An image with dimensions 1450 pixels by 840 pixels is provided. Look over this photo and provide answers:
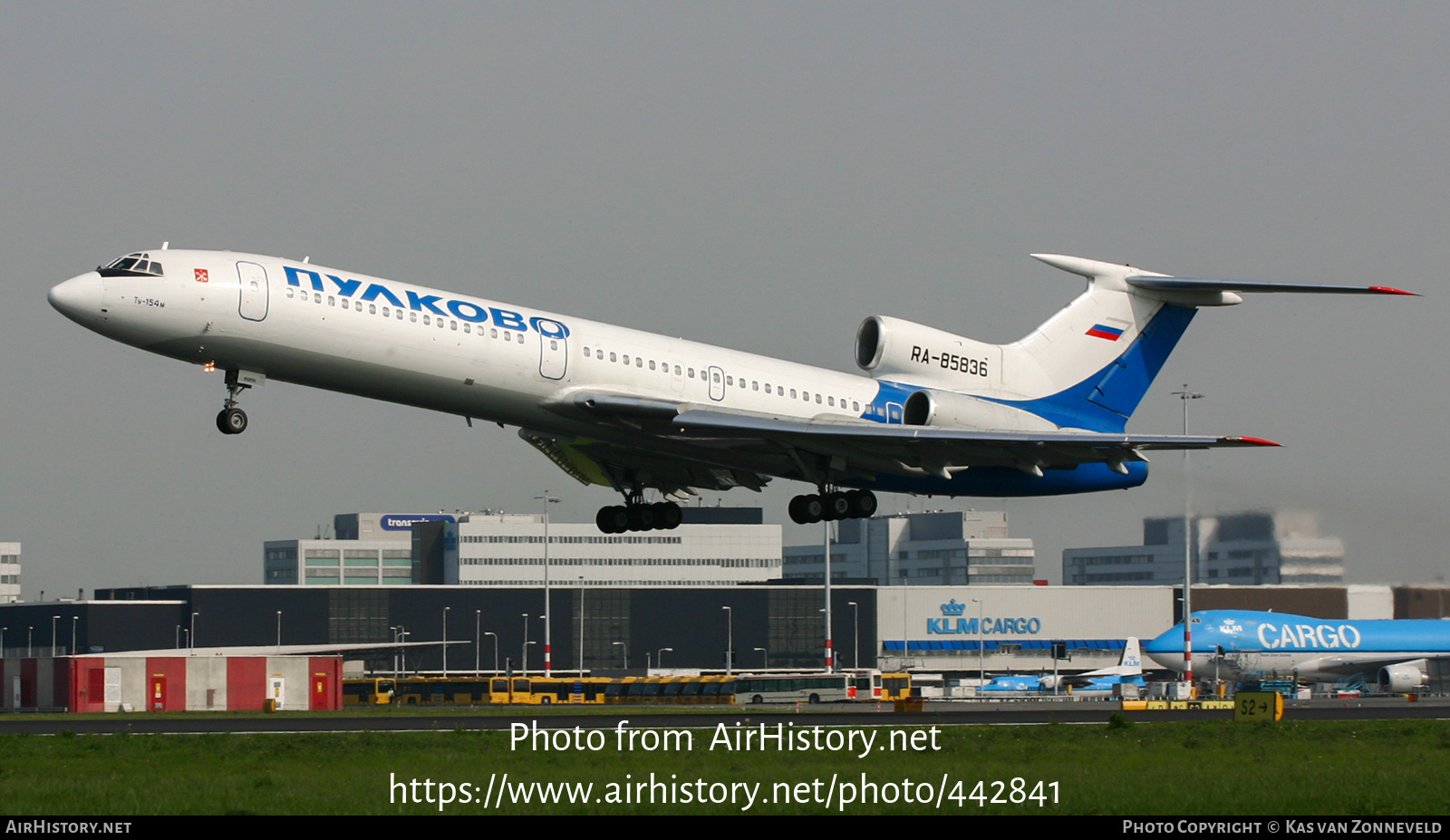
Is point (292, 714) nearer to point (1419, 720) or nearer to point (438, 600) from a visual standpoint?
point (1419, 720)

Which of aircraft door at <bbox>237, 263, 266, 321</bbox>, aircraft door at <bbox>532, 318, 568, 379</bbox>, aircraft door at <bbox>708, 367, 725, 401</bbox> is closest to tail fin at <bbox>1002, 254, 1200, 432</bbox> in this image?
aircraft door at <bbox>708, 367, 725, 401</bbox>

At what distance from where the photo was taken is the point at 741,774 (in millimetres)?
24172

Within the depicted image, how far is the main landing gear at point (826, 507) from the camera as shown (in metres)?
35.8

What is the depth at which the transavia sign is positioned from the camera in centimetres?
10762

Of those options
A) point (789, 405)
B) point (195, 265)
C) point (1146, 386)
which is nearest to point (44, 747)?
point (195, 265)

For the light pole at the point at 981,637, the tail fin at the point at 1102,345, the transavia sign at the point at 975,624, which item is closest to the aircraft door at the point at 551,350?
the tail fin at the point at 1102,345

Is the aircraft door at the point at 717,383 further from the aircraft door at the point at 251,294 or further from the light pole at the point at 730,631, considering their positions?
the light pole at the point at 730,631

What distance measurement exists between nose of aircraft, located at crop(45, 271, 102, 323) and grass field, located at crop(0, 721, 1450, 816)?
736 centimetres

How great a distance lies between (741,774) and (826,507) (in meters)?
12.2

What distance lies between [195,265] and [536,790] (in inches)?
460

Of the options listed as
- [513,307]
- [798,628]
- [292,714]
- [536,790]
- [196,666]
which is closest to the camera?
[536,790]

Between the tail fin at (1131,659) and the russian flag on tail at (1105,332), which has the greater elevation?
the russian flag on tail at (1105,332)

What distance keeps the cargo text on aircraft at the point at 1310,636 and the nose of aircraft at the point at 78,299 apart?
2126 inches
